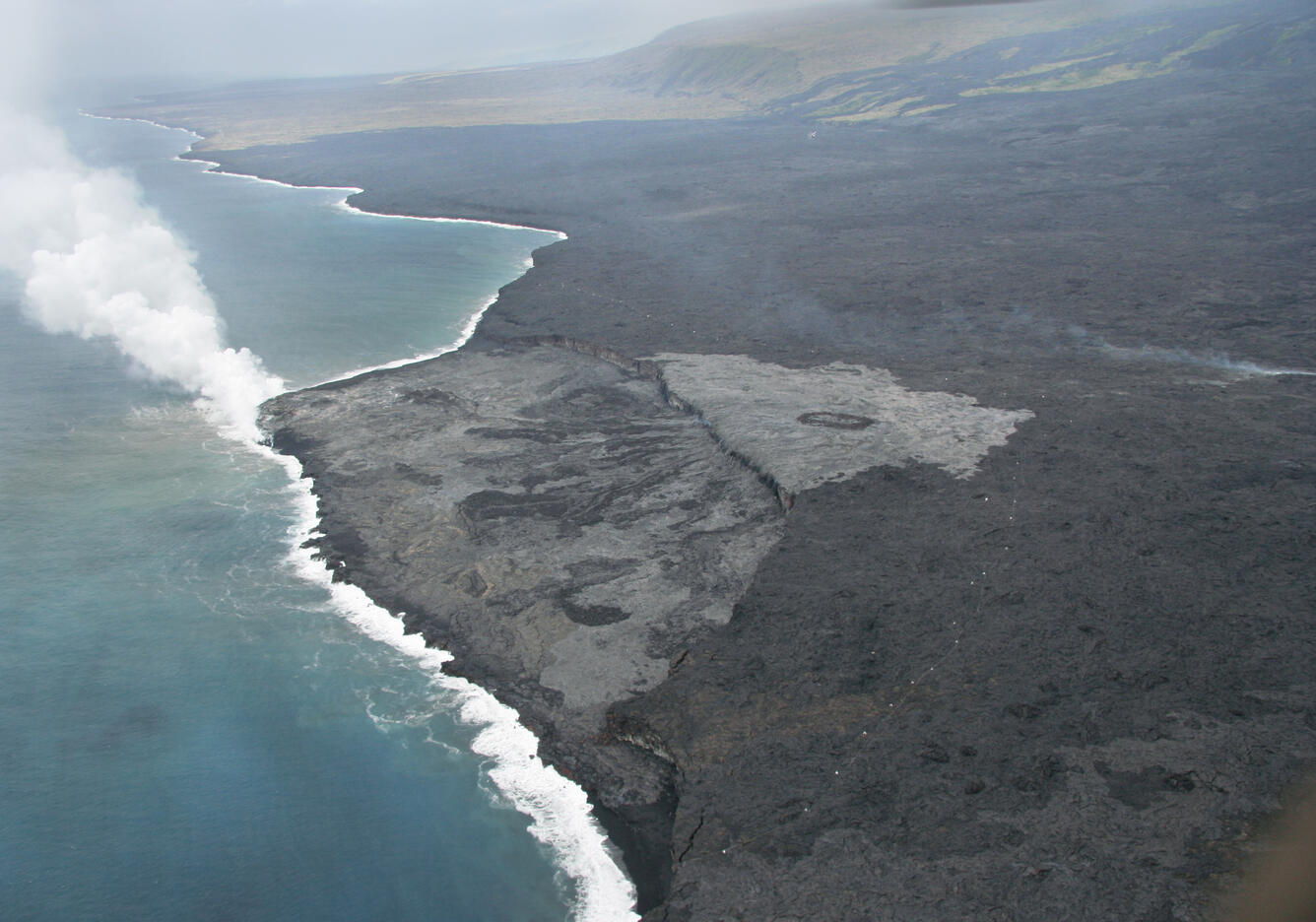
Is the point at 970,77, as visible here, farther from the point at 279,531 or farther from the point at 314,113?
the point at 279,531

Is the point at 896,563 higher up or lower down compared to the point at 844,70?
lower down

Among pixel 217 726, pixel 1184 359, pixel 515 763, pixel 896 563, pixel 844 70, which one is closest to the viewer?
pixel 515 763

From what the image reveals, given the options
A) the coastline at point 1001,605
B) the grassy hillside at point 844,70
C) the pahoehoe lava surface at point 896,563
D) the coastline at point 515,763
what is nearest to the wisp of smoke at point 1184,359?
the pahoehoe lava surface at point 896,563

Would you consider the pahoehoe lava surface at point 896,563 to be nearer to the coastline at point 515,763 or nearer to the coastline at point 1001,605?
the coastline at point 1001,605

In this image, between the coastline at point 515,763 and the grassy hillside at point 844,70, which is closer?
the coastline at point 515,763

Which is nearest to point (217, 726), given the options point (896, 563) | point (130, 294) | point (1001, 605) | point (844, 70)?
point (896, 563)

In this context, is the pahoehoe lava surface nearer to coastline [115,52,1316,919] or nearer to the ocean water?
coastline [115,52,1316,919]

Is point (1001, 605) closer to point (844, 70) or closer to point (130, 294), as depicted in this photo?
point (130, 294)
